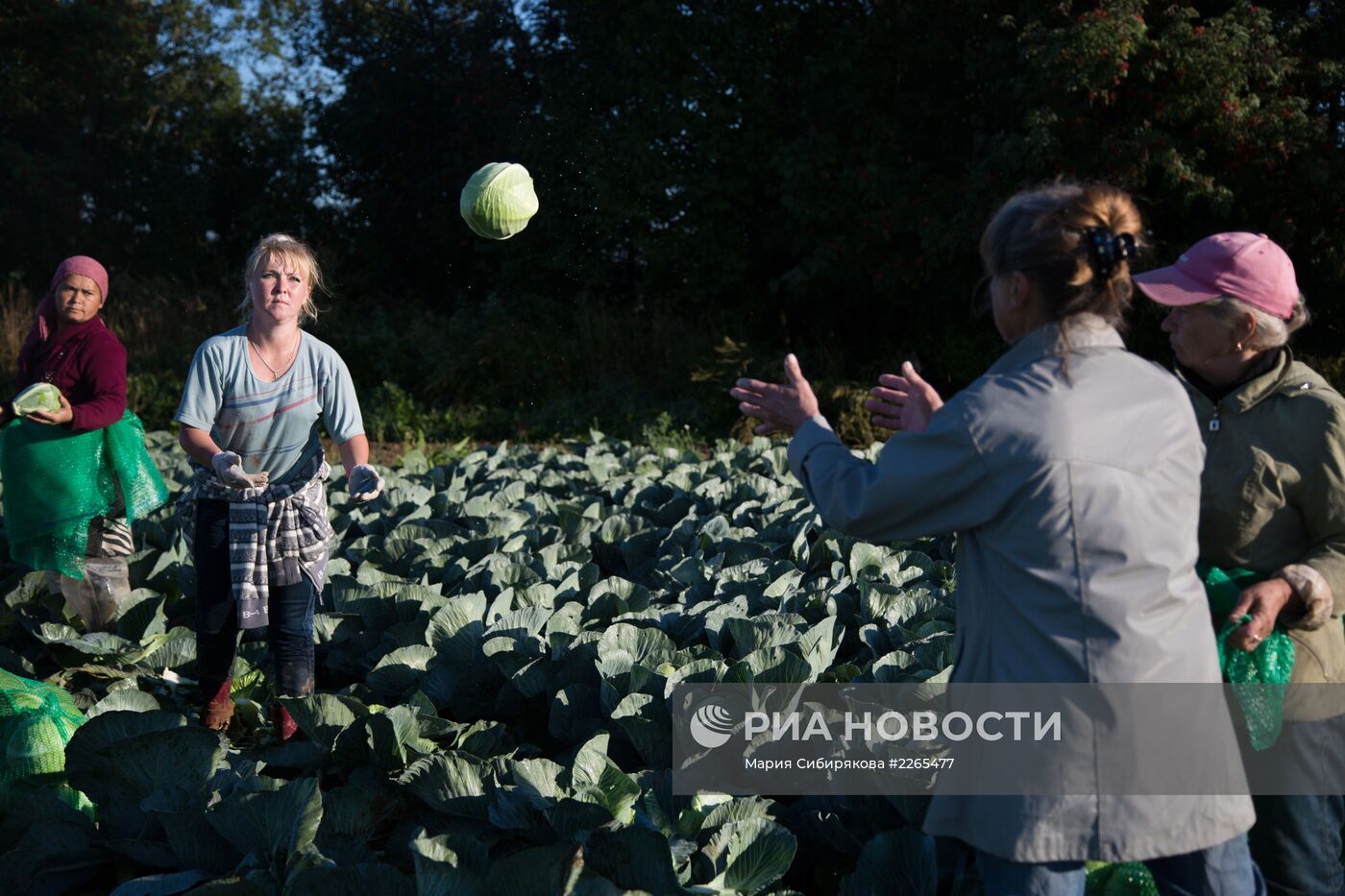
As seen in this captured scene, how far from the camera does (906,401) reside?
2.29 m

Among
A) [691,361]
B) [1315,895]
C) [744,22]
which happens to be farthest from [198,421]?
[744,22]

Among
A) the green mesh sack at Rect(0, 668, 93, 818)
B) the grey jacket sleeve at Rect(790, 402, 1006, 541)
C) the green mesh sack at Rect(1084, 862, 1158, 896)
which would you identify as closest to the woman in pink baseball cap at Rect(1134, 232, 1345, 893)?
the green mesh sack at Rect(1084, 862, 1158, 896)

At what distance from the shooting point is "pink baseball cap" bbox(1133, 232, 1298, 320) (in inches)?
86.1

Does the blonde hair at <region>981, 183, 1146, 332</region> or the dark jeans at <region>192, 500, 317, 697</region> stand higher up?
the blonde hair at <region>981, 183, 1146, 332</region>

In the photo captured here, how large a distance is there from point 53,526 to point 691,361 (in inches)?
407

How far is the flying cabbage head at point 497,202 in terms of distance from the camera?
5.21 meters

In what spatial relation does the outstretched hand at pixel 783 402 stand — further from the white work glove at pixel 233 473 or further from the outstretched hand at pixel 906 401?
the white work glove at pixel 233 473

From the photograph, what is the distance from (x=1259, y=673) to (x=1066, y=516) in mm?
705

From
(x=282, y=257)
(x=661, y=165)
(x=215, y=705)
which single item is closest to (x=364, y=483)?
(x=282, y=257)

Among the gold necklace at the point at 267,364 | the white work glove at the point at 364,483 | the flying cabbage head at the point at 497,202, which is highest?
the flying cabbage head at the point at 497,202

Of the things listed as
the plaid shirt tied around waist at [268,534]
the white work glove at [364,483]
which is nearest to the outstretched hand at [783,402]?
the white work glove at [364,483]

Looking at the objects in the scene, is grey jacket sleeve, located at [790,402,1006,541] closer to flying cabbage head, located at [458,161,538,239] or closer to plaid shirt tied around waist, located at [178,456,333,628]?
plaid shirt tied around waist, located at [178,456,333,628]

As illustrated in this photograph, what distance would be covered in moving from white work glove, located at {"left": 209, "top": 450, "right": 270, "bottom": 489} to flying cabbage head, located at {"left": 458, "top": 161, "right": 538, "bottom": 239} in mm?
2009

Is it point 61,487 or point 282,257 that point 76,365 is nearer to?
point 61,487
